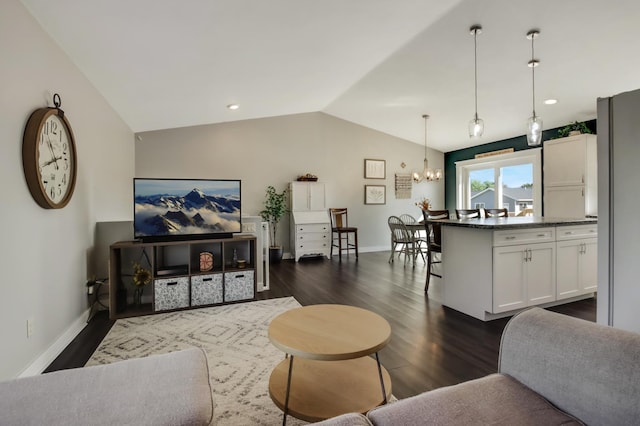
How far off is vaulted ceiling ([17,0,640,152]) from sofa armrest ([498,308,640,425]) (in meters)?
2.70

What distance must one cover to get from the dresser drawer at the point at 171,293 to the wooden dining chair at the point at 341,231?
3448mm

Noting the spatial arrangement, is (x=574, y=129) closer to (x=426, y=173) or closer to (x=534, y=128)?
(x=426, y=173)

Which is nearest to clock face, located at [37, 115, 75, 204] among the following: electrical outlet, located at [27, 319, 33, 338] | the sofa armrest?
electrical outlet, located at [27, 319, 33, 338]

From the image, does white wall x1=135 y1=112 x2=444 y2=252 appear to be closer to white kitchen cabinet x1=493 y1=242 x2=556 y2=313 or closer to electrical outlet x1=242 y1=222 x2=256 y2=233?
electrical outlet x1=242 y1=222 x2=256 y2=233

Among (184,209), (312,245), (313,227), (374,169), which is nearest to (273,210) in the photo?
(313,227)

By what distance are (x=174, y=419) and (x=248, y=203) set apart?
5.40 meters

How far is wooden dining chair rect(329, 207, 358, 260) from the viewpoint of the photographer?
6.24 meters

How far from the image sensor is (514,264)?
116 inches

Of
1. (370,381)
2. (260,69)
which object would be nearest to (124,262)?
(260,69)

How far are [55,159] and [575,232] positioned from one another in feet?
15.8

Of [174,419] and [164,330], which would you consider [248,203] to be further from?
Result: [174,419]

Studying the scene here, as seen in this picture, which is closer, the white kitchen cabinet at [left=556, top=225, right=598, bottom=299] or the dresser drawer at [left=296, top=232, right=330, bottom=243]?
the white kitchen cabinet at [left=556, top=225, right=598, bottom=299]

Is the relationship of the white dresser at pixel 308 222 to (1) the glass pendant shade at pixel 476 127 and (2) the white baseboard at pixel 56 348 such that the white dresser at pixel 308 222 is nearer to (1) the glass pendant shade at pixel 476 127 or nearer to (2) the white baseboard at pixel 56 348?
(1) the glass pendant shade at pixel 476 127

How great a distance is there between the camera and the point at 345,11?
2777mm
